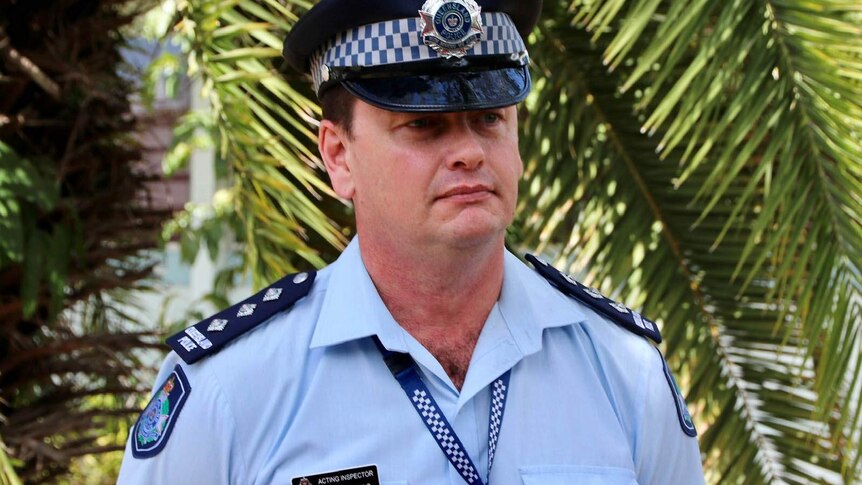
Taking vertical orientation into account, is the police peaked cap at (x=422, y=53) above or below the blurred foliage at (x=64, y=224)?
above

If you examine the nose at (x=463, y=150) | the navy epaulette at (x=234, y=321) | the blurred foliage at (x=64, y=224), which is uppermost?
the nose at (x=463, y=150)

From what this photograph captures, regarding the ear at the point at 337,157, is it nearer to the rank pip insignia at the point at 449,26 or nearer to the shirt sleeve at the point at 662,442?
the rank pip insignia at the point at 449,26

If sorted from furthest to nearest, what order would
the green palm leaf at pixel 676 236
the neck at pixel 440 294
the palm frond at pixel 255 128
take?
the green palm leaf at pixel 676 236, the palm frond at pixel 255 128, the neck at pixel 440 294

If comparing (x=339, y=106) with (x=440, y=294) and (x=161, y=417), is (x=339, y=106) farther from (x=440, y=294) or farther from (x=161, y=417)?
(x=161, y=417)

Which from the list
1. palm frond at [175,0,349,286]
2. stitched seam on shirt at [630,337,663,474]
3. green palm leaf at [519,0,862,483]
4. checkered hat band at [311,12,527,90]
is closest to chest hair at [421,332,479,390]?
stitched seam on shirt at [630,337,663,474]

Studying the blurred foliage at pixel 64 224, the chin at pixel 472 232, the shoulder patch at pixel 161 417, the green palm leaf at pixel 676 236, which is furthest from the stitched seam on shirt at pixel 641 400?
the blurred foliage at pixel 64 224

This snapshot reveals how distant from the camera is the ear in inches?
71.3

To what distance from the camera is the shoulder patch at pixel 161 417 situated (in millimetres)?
1679

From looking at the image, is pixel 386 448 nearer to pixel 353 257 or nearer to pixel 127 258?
pixel 353 257

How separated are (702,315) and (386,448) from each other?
1.79 meters

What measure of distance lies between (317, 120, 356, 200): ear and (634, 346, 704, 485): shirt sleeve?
0.55m

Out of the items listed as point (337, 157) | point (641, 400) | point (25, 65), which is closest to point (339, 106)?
point (337, 157)

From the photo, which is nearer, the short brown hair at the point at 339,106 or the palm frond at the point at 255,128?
the short brown hair at the point at 339,106

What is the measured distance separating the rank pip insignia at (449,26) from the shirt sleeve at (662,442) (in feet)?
1.91
